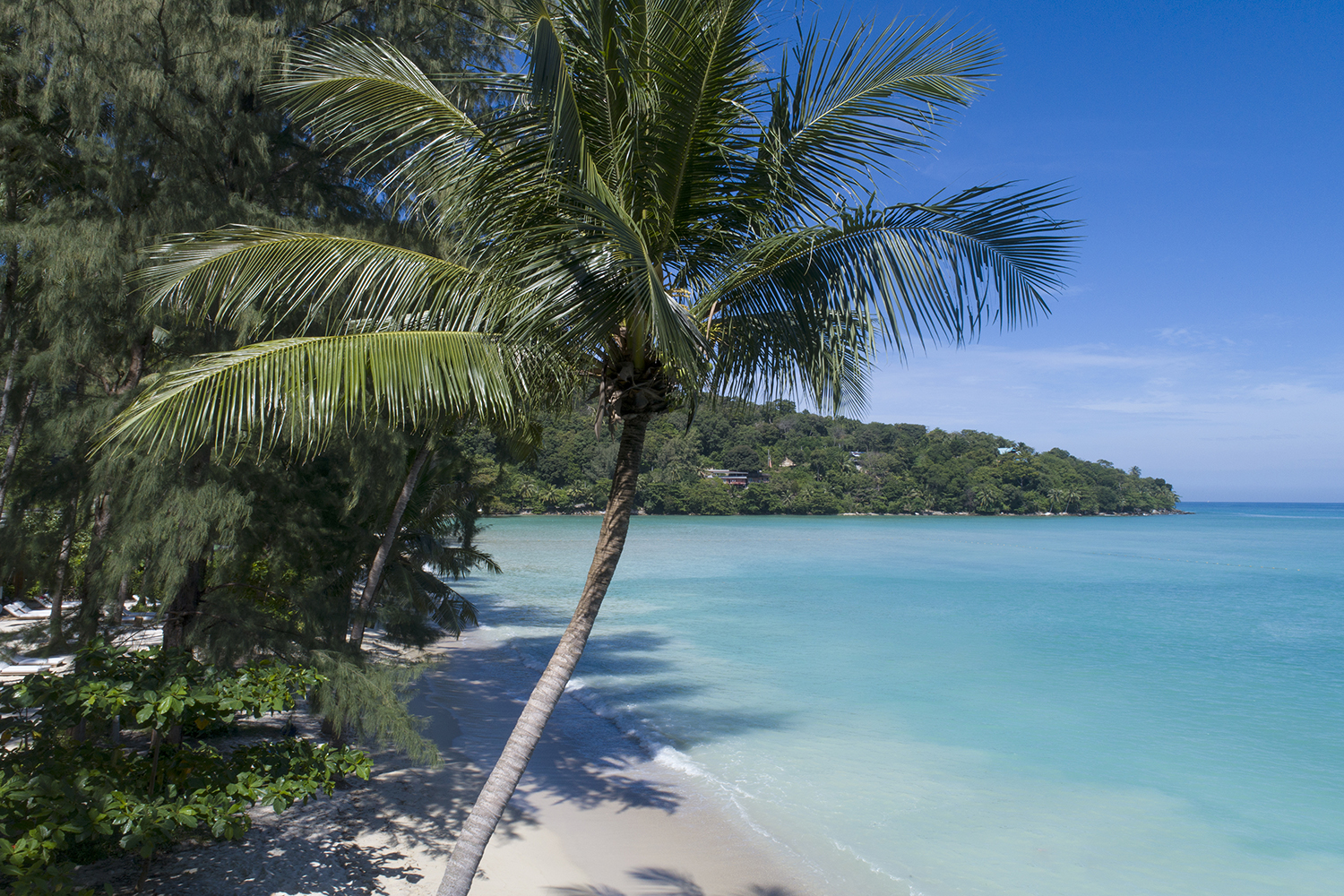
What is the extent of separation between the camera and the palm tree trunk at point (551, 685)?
3.39 metres

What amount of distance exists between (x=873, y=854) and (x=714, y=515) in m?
72.3

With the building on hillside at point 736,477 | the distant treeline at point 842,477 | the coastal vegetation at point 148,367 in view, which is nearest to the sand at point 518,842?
the coastal vegetation at point 148,367

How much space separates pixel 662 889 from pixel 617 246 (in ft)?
17.6

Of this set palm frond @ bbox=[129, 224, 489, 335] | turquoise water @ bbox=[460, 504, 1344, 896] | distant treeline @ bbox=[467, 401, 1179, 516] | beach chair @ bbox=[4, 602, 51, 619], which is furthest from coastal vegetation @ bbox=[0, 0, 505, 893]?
distant treeline @ bbox=[467, 401, 1179, 516]

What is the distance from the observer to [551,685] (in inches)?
144

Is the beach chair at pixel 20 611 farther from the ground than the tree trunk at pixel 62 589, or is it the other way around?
the tree trunk at pixel 62 589

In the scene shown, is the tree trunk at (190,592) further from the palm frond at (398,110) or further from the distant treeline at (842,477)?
the distant treeline at (842,477)

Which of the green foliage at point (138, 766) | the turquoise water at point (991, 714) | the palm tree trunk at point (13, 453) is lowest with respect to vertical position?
the turquoise water at point (991, 714)

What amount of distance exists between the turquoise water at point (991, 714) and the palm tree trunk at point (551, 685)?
179 inches

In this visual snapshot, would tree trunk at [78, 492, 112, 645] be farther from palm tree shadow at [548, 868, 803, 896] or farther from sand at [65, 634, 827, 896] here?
palm tree shadow at [548, 868, 803, 896]

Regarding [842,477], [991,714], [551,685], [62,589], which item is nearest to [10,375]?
[62,589]

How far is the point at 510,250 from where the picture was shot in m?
3.55

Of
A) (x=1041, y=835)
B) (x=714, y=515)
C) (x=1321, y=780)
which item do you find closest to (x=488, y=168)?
(x=1041, y=835)

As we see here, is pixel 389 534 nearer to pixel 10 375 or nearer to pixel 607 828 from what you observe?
pixel 10 375
